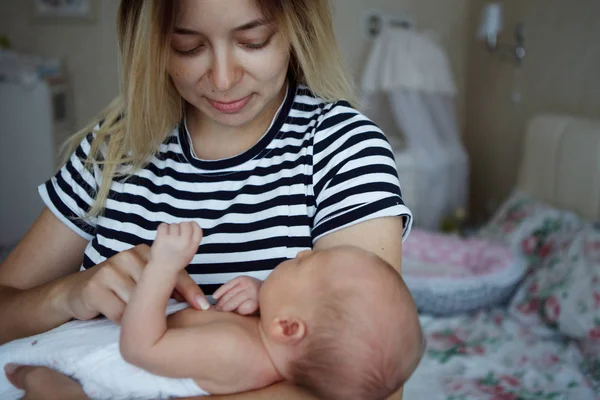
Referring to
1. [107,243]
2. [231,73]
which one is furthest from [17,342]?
[231,73]

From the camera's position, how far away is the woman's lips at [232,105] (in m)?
1.14

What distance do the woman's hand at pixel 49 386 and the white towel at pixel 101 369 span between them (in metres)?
0.01

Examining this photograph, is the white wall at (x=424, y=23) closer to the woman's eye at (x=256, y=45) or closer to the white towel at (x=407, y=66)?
the white towel at (x=407, y=66)

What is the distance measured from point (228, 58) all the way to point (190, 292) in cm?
40

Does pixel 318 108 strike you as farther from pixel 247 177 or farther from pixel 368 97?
pixel 368 97

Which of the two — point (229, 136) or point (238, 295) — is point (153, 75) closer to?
point (229, 136)

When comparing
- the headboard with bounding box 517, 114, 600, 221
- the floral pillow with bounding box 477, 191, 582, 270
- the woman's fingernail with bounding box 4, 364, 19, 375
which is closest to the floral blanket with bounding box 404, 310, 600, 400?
the floral pillow with bounding box 477, 191, 582, 270

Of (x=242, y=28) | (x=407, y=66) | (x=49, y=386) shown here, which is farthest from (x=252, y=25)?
(x=407, y=66)

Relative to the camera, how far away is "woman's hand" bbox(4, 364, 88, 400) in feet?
3.15

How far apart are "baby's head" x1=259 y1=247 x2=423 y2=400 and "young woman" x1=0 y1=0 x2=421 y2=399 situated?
0.16ft

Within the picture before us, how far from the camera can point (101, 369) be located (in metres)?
0.94

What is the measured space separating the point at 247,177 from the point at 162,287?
1.00 ft

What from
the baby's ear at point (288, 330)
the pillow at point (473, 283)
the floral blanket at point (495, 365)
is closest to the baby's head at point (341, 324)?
the baby's ear at point (288, 330)

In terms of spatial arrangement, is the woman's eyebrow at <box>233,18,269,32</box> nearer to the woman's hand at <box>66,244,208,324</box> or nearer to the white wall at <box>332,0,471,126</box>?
the woman's hand at <box>66,244,208,324</box>
